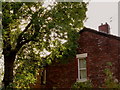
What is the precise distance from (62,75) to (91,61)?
3.60 m

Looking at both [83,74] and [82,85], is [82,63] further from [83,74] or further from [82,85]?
[82,85]

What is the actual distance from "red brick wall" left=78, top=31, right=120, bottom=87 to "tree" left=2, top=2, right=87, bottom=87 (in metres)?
2.42

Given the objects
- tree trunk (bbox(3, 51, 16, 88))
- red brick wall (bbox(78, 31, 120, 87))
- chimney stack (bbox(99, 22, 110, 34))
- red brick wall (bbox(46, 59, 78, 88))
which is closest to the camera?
tree trunk (bbox(3, 51, 16, 88))

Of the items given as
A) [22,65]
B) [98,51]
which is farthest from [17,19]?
[98,51]

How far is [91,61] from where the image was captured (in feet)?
74.8

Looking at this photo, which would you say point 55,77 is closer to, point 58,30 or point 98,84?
point 98,84

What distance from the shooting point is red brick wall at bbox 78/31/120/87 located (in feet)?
70.4

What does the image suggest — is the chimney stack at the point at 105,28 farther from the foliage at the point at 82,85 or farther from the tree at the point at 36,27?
the foliage at the point at 82,85

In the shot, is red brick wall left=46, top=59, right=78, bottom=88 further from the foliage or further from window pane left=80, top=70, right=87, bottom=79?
the foliage

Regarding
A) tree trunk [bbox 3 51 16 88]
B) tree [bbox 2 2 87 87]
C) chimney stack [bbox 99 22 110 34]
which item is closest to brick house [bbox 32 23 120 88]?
chimney stack [bbox 99 22 110 34]

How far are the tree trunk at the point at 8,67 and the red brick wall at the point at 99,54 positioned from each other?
6.60 m

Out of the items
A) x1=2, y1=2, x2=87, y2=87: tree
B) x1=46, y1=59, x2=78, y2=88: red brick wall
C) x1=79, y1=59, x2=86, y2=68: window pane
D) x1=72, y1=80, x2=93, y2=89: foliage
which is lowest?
x1=72, y1=80, x2=93, y2=89: foliage

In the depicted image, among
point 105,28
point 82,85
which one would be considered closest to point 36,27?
point 82,85

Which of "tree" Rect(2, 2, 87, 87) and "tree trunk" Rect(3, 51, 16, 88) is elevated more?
"tree" Rect(2, 2, 87, 87)
